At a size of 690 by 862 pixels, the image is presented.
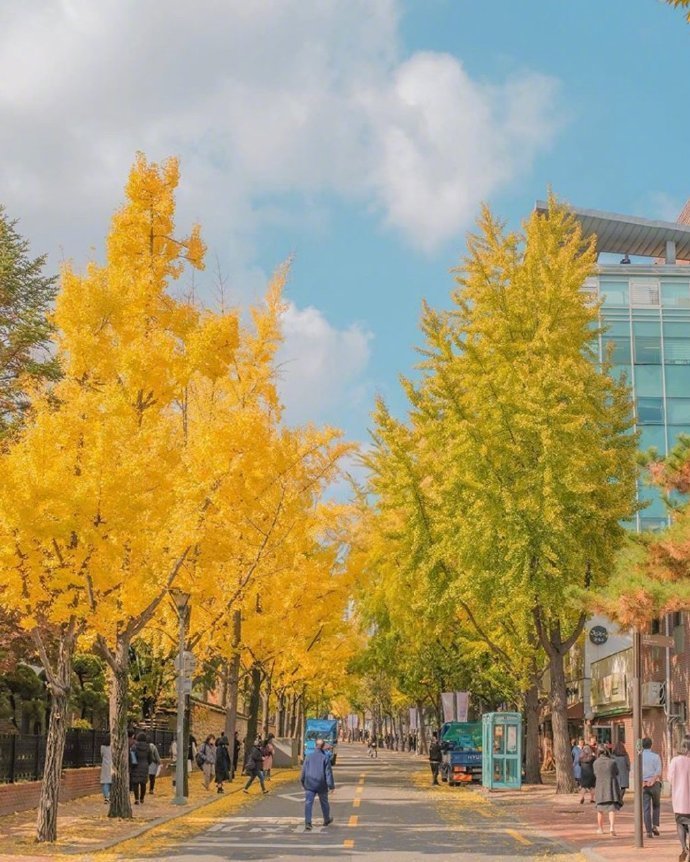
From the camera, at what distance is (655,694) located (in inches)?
1507

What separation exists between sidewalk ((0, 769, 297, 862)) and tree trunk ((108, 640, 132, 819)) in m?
0.35

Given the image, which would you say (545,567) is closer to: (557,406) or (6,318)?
(557,406)

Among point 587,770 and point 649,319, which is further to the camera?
point 649,319

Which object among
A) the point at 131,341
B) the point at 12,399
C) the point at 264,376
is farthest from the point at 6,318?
the point at 131,341

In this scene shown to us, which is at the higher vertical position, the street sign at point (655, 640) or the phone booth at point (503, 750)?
the street sign at point (655, 640)

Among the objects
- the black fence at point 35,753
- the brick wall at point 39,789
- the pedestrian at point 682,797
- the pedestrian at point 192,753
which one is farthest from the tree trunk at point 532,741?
the pedestrian at point 682,797

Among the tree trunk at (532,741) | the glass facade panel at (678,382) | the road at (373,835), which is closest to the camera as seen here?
the road at (373,835)

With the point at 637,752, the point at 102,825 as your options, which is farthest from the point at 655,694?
the point at 102,825

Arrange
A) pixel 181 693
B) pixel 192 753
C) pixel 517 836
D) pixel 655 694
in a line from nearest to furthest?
pixel 517 836 < pixel 181 693 < pixel 655 694 < pixel 192 753

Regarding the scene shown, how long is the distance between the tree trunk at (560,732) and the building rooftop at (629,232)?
145 ft

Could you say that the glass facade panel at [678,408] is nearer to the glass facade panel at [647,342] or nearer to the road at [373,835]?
the glass facade panel at [647,342]

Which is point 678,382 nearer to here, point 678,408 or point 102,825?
point 678,408

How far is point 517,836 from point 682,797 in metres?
5.57

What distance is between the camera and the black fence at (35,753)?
72.6ft
